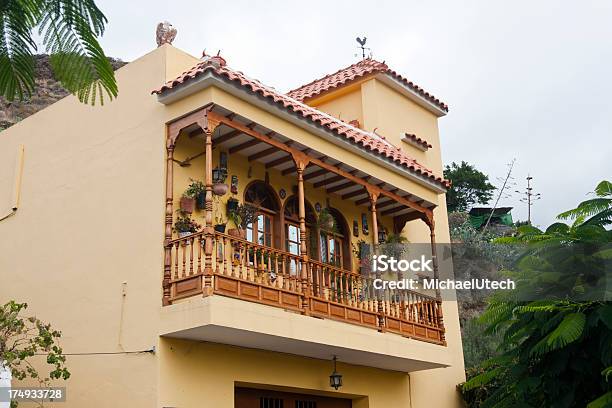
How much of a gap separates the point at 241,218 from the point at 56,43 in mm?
9115

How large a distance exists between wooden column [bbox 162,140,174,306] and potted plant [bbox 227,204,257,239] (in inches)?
54.3

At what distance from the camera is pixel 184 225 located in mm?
11820

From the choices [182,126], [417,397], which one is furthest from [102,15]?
[417,397]

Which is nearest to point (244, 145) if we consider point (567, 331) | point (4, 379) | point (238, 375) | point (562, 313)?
point (238, 375)

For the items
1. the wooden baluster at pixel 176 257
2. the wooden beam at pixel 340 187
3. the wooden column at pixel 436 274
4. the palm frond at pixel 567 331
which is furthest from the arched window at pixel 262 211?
the palm frond at pixel 567 331

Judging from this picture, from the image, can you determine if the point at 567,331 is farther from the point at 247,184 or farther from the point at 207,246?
the point at 247,184

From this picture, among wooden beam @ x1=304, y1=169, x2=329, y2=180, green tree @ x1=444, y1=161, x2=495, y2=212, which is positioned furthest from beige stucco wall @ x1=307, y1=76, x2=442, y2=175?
green tree @ x1=444, y1=161, x2=495, y2=212

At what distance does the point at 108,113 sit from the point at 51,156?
1.54 m

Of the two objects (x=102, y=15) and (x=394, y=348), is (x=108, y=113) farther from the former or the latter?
(x=102, y=15)

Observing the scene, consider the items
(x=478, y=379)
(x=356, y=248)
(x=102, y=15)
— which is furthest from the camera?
(x=356, y=248)

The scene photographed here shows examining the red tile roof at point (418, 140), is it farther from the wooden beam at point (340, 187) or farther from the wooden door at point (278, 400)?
the wooden door at point (278, 400)

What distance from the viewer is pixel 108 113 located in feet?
42.8

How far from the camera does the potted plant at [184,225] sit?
11.8 m

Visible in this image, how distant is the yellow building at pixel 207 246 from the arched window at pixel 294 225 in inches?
1.4
